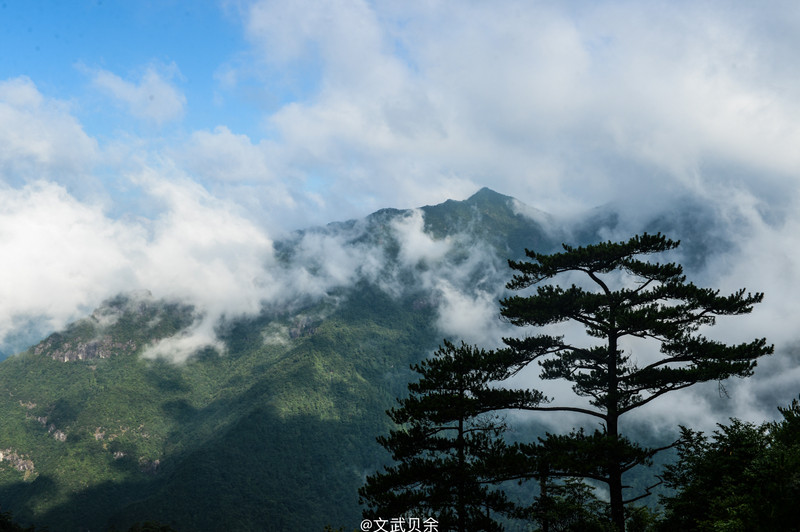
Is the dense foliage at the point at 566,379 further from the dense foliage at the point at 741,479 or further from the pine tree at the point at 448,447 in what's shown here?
the dense foliage at the point at 741,479

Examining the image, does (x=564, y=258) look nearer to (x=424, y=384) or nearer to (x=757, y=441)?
(x=424, y=384)

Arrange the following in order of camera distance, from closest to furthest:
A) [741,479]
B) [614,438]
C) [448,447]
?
[614,438] < [741,479] < [448,447]

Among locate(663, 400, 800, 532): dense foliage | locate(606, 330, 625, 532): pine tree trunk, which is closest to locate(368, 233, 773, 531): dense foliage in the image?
locate(606, 330, 625, 532): pine tree trunk

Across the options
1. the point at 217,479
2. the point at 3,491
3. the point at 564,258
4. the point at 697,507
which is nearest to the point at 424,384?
the point at 564,258

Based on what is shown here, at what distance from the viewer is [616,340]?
733 inches

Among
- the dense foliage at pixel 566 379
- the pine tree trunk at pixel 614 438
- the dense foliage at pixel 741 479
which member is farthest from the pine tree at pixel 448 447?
the dense foliage at pixel 741 479

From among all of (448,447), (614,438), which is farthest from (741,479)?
(448,447)

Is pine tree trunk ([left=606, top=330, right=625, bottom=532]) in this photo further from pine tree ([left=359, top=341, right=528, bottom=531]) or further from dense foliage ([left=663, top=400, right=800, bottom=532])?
pine tree ([left=359, top=341, right=528, bottom=531])

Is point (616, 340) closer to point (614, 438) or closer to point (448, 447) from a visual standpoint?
point (614, 438)

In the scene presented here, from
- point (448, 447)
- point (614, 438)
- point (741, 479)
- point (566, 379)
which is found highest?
point (566, 379)

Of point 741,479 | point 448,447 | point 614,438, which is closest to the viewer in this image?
point 614,438

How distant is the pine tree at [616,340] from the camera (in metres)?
16.9

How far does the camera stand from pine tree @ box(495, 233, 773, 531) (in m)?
16.9

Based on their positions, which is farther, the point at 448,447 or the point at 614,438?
the point at 448,447
